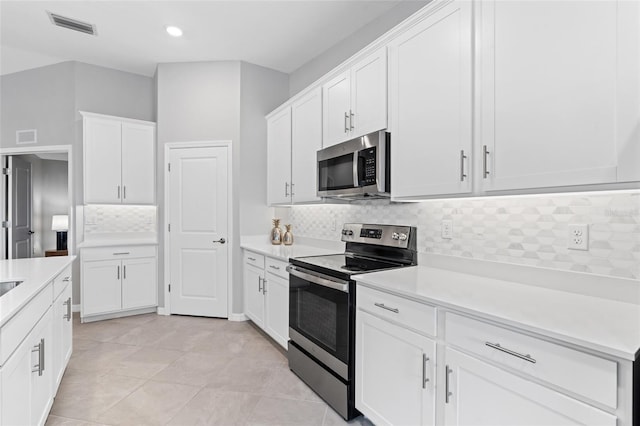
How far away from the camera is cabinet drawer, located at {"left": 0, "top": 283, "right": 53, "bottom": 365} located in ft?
4.23

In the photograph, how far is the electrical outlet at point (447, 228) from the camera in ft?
6.91

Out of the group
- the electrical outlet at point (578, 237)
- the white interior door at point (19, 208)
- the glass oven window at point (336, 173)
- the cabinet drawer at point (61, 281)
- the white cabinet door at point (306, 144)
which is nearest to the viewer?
the electrical outlet at point (578, 237)

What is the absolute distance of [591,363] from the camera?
1.01 metres

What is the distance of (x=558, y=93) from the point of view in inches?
53.1

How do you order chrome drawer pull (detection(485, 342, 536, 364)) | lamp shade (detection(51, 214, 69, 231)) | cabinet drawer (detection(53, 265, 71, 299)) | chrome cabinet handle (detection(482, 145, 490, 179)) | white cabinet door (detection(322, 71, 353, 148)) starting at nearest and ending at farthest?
chrome drawer pull (detection(485, 342, 536, 364)) < chrome cabinet handle (detection(482, 145, 490, 179)) < cabinet drawer (detection(53, 265, 71, 299)) < white cabinet door (detection(322, 71, 353, 148)) < lamp shade (detection(51, 214, 69, 231))

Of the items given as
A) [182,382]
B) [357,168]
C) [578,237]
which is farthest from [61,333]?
[578,237]

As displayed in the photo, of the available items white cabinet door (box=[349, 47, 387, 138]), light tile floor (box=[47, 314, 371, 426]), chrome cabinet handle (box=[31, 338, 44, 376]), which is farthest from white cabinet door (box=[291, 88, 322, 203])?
chrome cabinet handle (box=[31, 338, 44, 376])

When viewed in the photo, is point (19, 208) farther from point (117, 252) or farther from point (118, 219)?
point (117, 252)

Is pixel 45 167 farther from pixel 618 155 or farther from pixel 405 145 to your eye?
pixel 618 155

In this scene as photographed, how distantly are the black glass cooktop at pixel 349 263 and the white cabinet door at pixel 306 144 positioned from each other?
2.09 feet

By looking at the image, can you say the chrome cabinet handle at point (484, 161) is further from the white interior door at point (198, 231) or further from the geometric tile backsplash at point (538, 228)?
the white interior door at point (198, 231)

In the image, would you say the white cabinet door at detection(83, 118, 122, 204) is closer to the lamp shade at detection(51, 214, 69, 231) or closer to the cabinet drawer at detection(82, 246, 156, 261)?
the cabinet drawer at detection(82, 246, 156, 261)

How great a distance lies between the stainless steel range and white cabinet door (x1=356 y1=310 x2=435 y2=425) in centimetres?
10

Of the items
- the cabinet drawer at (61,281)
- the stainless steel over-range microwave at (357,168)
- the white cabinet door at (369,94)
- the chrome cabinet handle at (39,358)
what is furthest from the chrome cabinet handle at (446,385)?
the cabinet drawer at (61,281)
